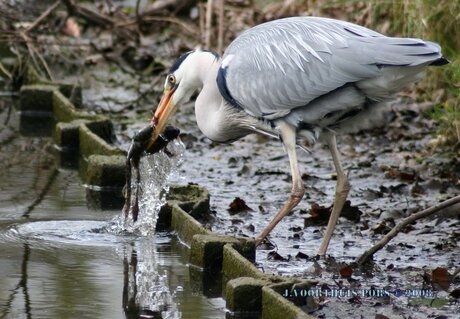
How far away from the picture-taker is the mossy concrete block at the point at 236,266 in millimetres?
5973

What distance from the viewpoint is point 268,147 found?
11172 millimetres

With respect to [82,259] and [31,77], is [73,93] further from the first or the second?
[82,259]

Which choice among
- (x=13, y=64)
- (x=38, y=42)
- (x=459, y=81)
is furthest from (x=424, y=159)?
(x=13, y=64)

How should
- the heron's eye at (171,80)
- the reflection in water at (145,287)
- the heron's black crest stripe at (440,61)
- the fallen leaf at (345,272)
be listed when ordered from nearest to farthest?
the reflection in water at (145,287) → the fallen leaf at (345,272) → the heron's black crest stripe at (440,61) → the heron's eye at (171,80)

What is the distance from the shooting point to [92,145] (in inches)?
393

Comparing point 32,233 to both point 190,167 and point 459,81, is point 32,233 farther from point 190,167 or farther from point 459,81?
point 459,81

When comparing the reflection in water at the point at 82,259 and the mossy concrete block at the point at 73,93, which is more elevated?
the mossy concrete block at the point at 73,93

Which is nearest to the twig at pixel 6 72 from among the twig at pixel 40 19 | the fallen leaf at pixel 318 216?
the twig at pixel 40 19

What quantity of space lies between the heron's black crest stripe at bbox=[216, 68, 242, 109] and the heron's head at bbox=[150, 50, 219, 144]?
33 centimetres

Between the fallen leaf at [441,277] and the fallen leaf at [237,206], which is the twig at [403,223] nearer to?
the fallen leaf at [441,277]

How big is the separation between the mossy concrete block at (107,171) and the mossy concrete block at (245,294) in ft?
11.3

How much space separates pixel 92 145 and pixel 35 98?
286 cm

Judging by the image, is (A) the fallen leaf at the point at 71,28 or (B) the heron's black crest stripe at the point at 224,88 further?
(A) the fallen leaf at the point at 71,28

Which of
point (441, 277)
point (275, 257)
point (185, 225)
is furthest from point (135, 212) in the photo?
point (441, 277)
